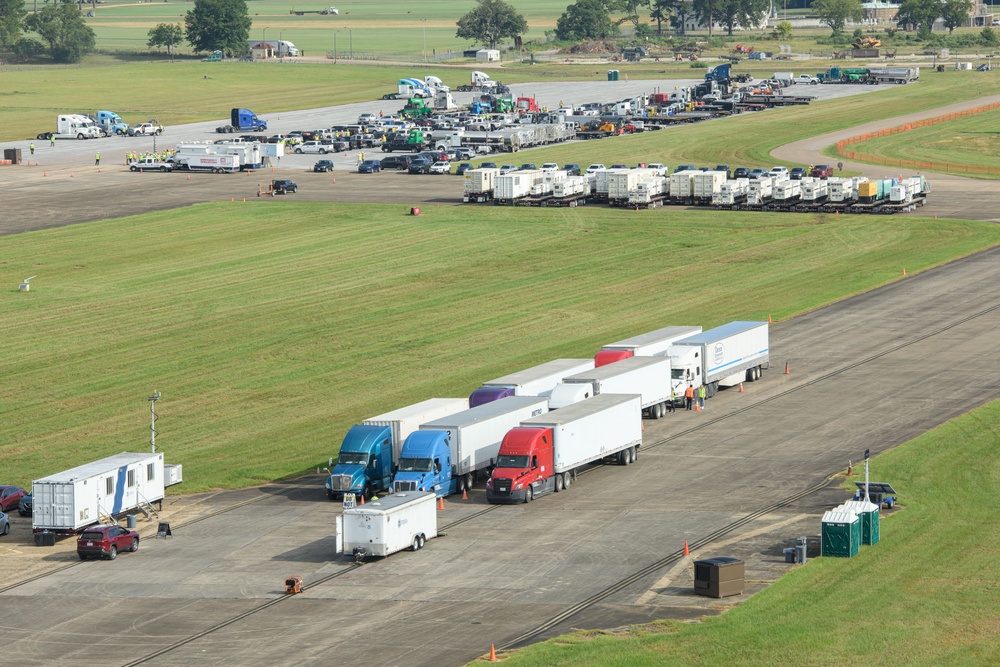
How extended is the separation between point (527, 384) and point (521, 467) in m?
10.0

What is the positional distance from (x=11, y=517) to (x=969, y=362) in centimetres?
4897

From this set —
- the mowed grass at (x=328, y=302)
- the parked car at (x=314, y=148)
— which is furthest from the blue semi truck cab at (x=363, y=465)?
the parked car at (x=314, y=148)

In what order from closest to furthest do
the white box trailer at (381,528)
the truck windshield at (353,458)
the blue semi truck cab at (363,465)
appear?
the white box trailer at (381,528)
the blue semi truck cab at (363,465)
the truck windshield at (353,458)

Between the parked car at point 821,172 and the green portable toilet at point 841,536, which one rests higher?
the parked car at point 821,172

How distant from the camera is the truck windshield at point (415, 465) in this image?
59.9m

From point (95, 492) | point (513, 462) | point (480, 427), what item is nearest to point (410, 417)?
point (480, 427)

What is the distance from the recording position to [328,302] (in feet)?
334

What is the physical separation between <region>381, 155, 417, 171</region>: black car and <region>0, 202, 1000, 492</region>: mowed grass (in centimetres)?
2968

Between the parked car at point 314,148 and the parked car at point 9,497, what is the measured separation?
128205mm

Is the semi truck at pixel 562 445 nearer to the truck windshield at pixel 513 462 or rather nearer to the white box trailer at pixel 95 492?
the truck windshield at pixel 513 462

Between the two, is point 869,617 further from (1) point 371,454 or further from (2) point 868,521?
(1) point 371,454

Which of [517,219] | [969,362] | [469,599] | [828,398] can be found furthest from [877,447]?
[517,219]

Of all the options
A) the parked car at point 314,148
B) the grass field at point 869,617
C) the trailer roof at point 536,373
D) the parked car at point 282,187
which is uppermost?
the parked car at point 314,148

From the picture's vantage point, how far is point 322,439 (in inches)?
2788
